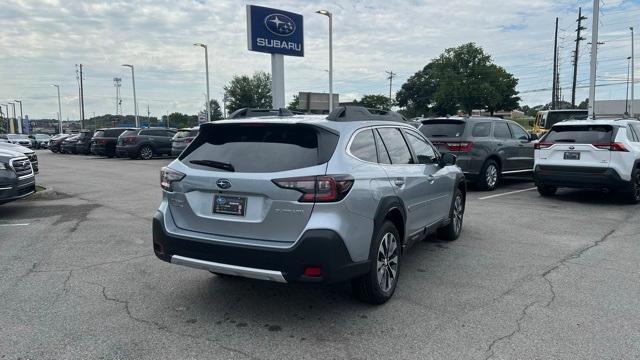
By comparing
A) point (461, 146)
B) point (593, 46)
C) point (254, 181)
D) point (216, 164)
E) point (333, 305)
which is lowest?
point (333, 305)

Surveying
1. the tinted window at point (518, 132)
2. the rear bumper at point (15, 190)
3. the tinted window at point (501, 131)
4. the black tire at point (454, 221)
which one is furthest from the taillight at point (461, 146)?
the rear bumper at point (15, 190)

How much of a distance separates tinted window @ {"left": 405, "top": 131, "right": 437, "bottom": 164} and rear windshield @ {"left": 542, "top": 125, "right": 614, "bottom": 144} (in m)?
5.29

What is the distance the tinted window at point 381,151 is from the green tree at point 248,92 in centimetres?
6690

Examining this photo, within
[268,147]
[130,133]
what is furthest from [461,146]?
[130,133]

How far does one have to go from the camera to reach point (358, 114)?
4.55 meters

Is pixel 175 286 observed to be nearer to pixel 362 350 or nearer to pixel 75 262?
pixel 75 262

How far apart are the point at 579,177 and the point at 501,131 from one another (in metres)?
2.81

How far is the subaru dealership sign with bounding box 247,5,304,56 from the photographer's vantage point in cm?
2267

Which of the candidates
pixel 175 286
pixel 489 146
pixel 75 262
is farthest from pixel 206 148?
pixel 489 146

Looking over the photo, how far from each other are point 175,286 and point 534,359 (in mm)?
3263

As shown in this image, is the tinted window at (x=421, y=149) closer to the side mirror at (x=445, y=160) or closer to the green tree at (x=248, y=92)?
the side mirror at (x=445, y=160)

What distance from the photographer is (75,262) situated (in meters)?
5.67

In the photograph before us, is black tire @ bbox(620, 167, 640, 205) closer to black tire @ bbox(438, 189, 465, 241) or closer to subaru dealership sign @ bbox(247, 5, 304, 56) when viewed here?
black tire @ bbox(438, 189, 465, 241)

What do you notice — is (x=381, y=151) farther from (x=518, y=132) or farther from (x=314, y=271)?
(x=518, y=132)
